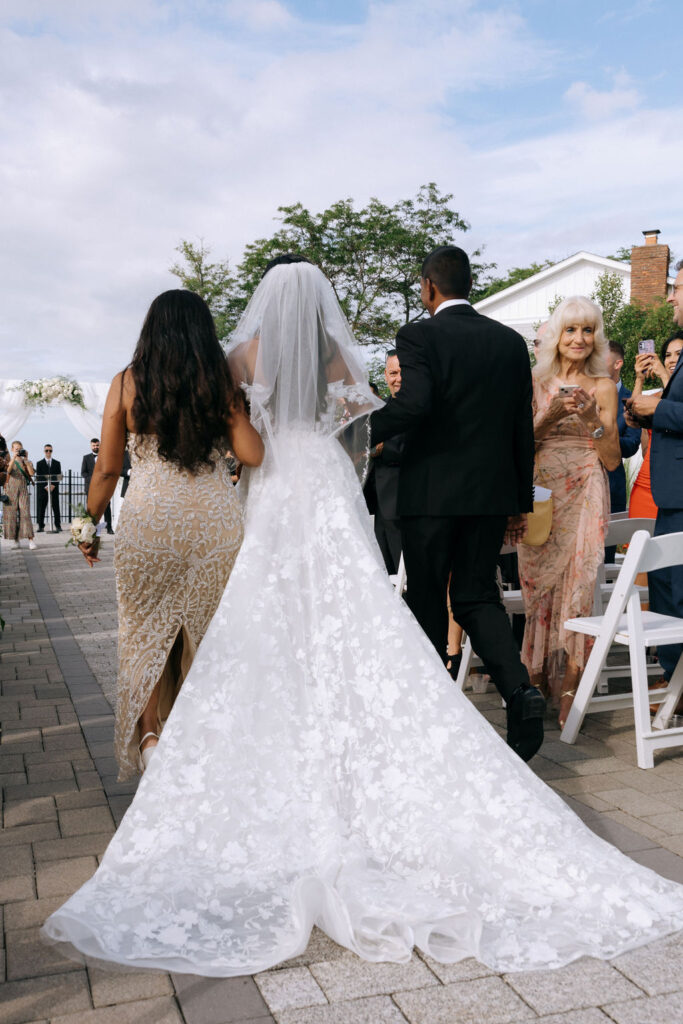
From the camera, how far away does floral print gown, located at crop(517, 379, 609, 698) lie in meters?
5.12

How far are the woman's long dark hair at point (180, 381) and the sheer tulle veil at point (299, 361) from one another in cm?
12

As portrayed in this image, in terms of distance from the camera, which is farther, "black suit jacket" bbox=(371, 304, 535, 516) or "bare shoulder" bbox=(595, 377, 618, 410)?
"bare shoulder" bbox=(595, 377, 618, 410)

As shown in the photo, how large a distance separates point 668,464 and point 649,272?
2974 centimetres

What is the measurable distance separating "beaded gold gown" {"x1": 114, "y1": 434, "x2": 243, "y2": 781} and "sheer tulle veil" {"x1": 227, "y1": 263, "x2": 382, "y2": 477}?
355mm

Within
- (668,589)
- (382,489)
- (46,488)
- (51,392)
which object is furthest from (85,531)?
(46,488)

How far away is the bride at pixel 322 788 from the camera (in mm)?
2635

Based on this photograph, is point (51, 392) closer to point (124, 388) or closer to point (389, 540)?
point (389, 540)

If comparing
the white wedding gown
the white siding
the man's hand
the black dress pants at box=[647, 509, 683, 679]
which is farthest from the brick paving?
the white siding

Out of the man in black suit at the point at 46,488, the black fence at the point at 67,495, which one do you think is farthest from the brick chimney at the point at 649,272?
the man in black suit at the point at 46,488

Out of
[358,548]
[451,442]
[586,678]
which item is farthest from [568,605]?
[358,548]

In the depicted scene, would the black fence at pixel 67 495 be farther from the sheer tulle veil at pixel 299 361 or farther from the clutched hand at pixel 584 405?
the sheer tulle veil at pixel 299 361

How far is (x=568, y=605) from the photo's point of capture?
5152 millimetres

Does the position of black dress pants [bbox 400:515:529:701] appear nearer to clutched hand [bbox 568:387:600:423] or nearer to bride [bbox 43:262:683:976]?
bride [bbox 43:262:683:976]

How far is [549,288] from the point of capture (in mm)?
33875
